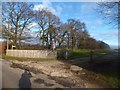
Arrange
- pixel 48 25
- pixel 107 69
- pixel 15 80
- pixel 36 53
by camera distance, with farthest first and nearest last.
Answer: pixel 48 25, pixel 36 53, pixel 107 69, pixel 15 80

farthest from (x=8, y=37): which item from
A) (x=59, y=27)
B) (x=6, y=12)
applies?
(x=59, y=27)

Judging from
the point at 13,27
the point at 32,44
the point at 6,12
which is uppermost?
the point at 6,12

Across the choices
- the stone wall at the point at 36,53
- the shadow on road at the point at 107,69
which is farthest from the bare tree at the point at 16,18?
the shadow on road at the point at 107,69

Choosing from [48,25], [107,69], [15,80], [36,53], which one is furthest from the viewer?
[48,25]

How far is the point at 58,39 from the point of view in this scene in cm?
5566

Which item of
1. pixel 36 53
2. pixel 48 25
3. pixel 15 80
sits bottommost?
pixel 15 80

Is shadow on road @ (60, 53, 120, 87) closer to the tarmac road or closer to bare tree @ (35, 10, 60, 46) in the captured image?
the tarmac road

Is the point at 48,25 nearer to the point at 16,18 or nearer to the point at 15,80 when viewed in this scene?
the point at 16,18

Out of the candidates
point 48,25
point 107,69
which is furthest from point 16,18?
point 107,69

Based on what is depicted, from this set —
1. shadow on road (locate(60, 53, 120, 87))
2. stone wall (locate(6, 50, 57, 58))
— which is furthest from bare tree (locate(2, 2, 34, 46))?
shadow on road (locate(60, 53, 120, 87))

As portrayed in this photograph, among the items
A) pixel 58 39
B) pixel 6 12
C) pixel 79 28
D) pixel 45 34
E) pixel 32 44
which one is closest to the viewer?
pixel 6 12

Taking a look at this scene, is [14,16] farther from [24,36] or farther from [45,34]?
[45,34]

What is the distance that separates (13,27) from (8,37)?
89.1 inches

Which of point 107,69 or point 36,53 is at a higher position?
point 36,53
